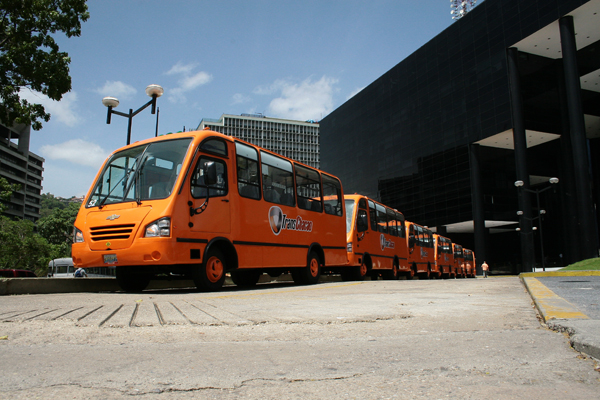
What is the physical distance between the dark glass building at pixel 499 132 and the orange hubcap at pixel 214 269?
26.9 metres

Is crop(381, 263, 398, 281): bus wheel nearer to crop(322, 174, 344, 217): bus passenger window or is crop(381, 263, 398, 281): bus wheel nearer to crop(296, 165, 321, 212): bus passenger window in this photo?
crop(322, 174, 344, 217): bus passenger window

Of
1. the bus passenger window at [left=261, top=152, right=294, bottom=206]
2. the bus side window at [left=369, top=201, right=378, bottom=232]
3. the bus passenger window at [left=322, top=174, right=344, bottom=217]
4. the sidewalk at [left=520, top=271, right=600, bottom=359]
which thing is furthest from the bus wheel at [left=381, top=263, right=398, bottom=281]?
the sidewalk at [left=520, top=271, right=600, bottom=359]

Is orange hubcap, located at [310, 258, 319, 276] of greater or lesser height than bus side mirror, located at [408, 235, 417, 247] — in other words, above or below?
below

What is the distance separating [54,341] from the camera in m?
3.35

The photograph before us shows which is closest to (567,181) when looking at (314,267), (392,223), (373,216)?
(392,223)

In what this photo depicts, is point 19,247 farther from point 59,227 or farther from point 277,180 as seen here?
point 277,180

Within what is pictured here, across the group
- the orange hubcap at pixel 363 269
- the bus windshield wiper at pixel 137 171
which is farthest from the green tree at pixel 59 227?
the bus windshield wiper at pixel 137 171

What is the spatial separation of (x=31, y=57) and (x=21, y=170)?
3321 inches

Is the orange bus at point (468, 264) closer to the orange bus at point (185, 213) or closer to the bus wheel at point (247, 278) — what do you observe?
the bus wheel at point (247, 278)

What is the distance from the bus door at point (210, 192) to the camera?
357 inches

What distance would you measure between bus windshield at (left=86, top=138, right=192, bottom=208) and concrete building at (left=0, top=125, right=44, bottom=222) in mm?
74505

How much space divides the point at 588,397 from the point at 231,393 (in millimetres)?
1581

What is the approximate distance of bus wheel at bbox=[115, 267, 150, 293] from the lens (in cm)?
974

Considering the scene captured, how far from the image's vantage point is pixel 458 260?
42312mm
